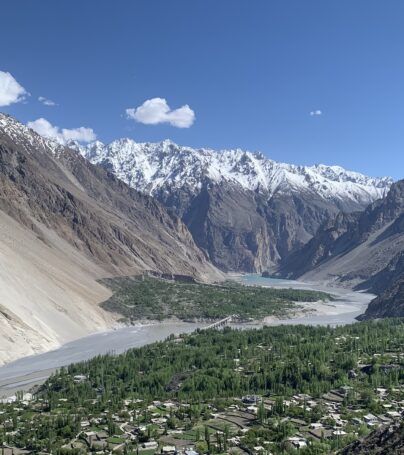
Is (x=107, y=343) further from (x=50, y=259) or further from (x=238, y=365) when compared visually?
(x=50, y=259)

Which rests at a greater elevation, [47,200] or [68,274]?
[47,200]

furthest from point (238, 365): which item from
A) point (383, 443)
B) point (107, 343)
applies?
point (383, 443)

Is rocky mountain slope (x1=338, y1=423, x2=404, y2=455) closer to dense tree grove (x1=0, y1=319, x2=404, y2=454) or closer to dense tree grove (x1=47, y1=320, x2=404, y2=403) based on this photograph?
dense tree grove (x1=0, y1=319, x2=404, y2=454)

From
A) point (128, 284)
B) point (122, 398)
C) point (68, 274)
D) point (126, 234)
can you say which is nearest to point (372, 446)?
point (122, 398)

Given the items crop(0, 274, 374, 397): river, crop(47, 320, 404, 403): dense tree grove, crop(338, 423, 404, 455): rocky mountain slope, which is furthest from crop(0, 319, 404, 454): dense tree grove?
crop(338, 423, 404, 455): rocky mountain slope

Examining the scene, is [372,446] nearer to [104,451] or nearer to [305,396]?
[104,451]

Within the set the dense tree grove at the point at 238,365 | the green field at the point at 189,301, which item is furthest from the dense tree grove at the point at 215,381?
the green field at the point at 189,301

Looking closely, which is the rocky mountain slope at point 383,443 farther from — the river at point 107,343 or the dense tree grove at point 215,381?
the river at point 107,343

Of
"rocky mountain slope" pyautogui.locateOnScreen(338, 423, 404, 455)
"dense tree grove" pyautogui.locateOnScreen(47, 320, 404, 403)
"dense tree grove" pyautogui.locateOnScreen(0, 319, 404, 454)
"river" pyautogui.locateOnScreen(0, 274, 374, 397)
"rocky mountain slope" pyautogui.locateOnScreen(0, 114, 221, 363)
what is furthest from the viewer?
"rocky mountain slope" pyautogui.locateOnScreen(0, 114, 221, 363)
